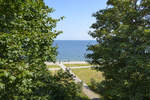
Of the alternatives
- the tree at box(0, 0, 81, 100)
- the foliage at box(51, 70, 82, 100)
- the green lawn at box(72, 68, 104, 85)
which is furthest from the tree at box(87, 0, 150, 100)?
the green lawn at box(72, 68, 104, 85)

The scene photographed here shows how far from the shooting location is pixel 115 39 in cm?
633

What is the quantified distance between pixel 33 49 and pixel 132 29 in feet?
15.8

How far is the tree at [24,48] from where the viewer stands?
8.37ft

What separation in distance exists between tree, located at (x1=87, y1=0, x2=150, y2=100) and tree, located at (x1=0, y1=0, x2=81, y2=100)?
9.67 feet

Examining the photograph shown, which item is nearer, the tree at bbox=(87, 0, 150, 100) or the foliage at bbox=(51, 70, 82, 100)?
the foliage at bbox=(51, 70, 82, 100)

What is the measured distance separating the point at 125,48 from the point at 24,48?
4464mm

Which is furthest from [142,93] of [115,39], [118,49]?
[115,39]

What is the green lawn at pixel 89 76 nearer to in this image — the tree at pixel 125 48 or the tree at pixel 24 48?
→ the tree at pixel 125 48

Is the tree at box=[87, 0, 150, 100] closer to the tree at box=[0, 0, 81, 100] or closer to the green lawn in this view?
the tree at box=[0, 0, 81, 100]

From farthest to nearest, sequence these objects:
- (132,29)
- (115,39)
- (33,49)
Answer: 1. (115,39)
2. (132,29)
3. (33,49)

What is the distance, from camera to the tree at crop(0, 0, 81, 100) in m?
2.55

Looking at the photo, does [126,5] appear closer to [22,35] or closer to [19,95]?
[22,35]

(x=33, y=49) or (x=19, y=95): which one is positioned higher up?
(x=33, y=49)

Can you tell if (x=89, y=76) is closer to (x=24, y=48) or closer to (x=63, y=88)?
(x=63, y=88)
